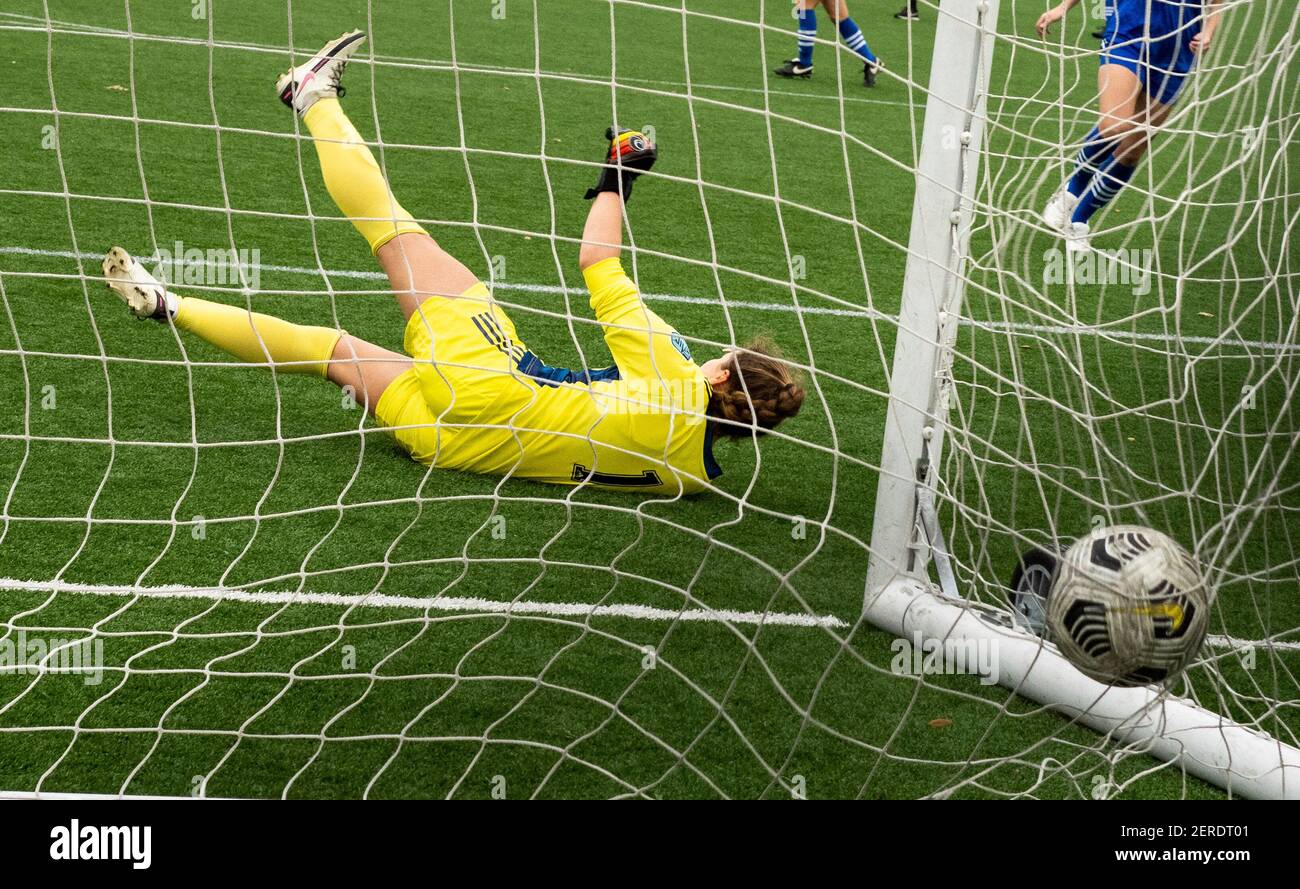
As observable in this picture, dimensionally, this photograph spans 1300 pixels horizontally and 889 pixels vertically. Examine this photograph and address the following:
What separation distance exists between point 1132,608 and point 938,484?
1.03 m

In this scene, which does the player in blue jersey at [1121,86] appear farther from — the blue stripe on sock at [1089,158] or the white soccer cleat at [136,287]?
the white soccer cleat at [136,287]

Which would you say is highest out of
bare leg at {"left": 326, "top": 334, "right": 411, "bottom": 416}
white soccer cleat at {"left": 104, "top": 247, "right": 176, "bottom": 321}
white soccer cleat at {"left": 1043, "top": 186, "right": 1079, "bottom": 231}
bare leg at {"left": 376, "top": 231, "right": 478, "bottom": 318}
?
white soccer cleat at {"left": 1043, "top": 186, "right": 1079, "bottom": 231}

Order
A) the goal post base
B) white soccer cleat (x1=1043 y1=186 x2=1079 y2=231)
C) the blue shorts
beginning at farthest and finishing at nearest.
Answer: the blue shorts
white soccer cleat (x1=1043 y1=186 x2=1079 y2=231)
the goal post base

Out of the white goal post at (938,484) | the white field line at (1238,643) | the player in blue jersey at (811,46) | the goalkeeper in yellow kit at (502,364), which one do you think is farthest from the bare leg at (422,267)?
the player in blue jersey at (811,46)

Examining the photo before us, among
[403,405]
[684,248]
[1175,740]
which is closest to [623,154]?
[403,405]

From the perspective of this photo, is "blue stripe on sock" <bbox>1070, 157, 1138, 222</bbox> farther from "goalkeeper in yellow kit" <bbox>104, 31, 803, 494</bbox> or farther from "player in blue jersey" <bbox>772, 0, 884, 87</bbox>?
"player in blue jersey" <bbox>772, 0, 884, 87</bbox>

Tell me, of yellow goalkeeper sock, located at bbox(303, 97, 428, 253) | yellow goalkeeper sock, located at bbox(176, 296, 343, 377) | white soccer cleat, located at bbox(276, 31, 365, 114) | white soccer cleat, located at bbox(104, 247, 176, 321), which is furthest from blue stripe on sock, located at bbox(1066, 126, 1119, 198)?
white soccer cleat, located at bbox(104, 247, 176, 321)

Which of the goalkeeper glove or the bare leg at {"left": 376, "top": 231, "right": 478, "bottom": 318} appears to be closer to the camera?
the goalkeeper glove

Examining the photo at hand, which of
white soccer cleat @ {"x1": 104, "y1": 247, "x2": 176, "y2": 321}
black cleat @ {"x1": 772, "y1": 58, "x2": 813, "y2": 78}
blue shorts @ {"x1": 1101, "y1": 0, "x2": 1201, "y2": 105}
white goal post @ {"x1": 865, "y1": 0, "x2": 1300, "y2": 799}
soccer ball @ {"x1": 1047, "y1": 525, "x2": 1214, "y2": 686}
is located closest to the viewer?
soccer ball @ {"x1": 1047, "y1": 525, "x2": 1214, "y2": 686}

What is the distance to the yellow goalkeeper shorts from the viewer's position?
3672 mm

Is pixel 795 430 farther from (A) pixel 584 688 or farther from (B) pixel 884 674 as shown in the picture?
(A) pixel 584 688

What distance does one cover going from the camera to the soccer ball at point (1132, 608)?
96.3 inches

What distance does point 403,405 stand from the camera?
383 cm

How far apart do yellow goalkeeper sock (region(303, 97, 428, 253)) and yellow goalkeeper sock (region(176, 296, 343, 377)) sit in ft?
1.16
